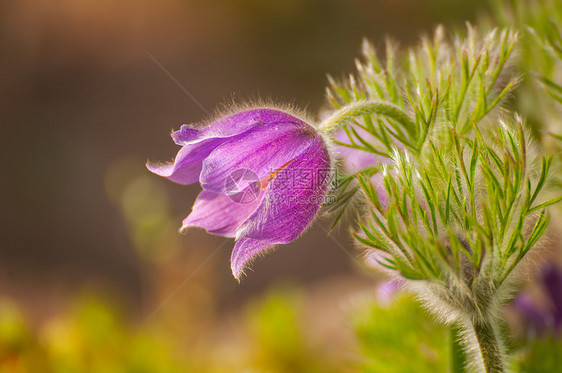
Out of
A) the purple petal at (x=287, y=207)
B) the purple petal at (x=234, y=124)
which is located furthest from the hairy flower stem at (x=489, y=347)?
the purple petal at (x=234, y=124)

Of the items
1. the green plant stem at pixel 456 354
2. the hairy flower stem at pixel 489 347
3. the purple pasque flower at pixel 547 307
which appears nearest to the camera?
the hairy flower stem at pixel 489 347

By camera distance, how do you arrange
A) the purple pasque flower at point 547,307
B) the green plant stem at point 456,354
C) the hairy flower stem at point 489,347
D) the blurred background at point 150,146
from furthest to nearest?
the blurred background at point 150,146, the purple pasque flower at point 547,307, the green plant stem at point 456,354, the hairy flower stem at point 489,347

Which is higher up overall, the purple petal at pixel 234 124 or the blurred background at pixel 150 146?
the blurred background at pixel 150 146

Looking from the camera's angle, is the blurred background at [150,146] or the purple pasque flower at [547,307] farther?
the blurred background at [150,146]

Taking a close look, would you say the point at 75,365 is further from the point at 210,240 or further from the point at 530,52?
the point at 210,240

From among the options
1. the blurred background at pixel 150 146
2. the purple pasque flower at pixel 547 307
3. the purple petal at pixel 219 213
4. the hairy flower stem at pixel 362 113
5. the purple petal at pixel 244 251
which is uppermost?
the blurred background at pixel 150 146

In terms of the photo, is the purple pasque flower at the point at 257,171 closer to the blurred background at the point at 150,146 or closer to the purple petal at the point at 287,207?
the purple petal at the point at 287,207

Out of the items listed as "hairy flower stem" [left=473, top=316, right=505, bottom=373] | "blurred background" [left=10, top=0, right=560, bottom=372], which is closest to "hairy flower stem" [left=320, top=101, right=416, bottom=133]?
"hairy flower stem" [left=473, top=316, right=505, bottom=373]

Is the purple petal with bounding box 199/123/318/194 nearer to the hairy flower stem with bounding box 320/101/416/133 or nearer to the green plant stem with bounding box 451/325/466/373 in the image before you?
the hairy flower stem with bounding box 320/101/416/133
